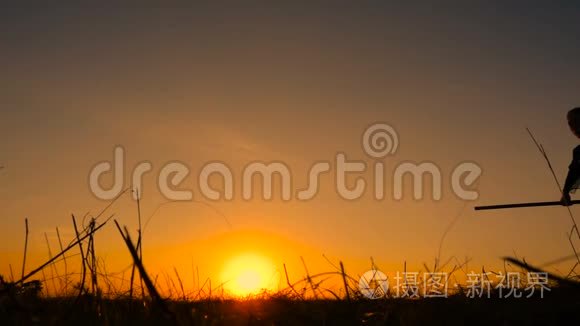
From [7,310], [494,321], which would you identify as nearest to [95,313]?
[7,310]

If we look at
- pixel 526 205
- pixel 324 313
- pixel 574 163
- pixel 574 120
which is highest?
pixel 574 120

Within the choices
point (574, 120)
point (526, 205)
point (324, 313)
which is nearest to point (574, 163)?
point (574, 120)

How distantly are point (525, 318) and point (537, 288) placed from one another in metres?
1.72

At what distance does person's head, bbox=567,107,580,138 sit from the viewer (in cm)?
1070

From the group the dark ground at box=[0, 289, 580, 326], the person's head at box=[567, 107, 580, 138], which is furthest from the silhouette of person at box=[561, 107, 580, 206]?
the dark ground at box=[0, 289, 580, 326]

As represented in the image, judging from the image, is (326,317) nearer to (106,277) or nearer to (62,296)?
(106,277)

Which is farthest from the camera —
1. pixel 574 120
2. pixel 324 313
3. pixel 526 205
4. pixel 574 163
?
pixel 574 120

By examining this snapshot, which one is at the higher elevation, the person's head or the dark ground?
the person's head

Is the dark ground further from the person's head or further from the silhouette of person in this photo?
the person's head

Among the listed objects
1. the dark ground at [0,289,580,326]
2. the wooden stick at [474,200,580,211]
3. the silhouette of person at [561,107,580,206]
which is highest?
the silhouette of person at [561,107,580,206]

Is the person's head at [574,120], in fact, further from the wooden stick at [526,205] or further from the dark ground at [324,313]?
the dark ground at [324,313]

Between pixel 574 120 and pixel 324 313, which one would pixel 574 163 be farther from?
pixel 324 313

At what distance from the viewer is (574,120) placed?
10742 mm

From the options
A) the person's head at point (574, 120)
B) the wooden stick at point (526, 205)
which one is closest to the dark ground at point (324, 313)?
the wooden stick at point (526, 205)
